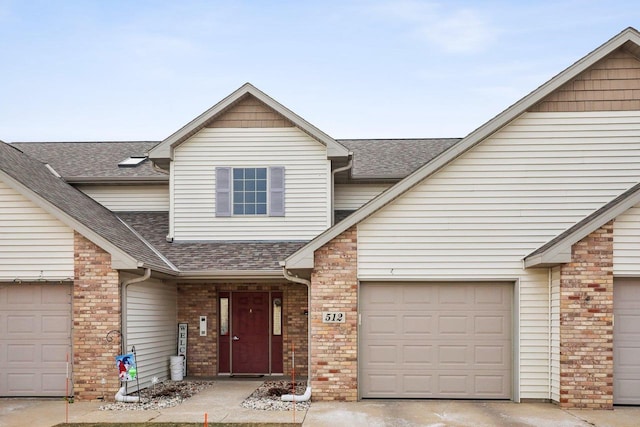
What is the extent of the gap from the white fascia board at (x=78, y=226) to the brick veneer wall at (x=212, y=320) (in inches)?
150

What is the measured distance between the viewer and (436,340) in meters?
12.1

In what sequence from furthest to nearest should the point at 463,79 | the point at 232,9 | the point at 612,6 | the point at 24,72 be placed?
the point at 463,79 → the point at 24,72 → the point at 232,9 → the point at 612,6

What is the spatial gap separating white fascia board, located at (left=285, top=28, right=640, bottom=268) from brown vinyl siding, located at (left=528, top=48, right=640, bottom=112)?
0.95 feet

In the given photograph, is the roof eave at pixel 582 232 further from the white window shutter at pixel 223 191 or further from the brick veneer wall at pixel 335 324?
the white window shutter at pixel 223 191

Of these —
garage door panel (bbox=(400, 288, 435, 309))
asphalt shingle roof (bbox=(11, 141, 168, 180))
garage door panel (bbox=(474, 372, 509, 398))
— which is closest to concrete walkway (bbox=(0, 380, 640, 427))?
garage door panel (bbox=(474, 372, 509, 398))

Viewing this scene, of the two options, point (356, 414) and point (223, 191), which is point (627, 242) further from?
point (223, 191)

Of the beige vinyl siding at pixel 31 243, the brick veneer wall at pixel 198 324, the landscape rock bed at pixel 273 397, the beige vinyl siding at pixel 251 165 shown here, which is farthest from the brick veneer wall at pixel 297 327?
the beige vinyl siding at pixel 31 243

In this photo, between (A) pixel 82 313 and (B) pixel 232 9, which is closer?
(A) pixel 82 313

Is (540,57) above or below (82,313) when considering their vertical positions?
above

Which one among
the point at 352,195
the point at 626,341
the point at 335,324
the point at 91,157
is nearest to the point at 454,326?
the point at 335,324

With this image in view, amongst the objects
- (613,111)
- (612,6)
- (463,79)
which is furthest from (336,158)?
(463,79)

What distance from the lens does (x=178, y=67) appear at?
2686cm

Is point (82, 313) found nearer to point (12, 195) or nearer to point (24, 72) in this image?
point (12, 195)

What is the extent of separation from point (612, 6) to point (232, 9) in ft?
38.2
